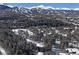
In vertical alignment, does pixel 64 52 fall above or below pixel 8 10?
below

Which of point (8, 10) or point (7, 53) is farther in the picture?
point (8, 10)

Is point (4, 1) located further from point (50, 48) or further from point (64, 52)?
point (64, 52)

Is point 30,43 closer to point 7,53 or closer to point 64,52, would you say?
point 7,53

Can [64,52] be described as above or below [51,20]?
below

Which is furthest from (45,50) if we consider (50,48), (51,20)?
(51,20)

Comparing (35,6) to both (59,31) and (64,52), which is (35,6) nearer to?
(59,31)
